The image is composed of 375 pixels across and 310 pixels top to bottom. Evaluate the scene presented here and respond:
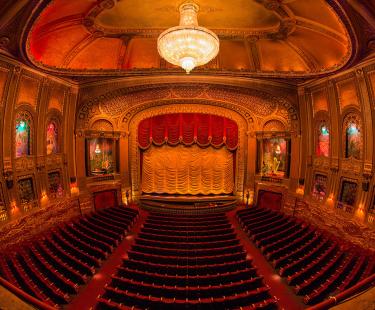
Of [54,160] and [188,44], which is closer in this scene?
[188,44]

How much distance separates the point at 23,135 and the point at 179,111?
26.4 ft

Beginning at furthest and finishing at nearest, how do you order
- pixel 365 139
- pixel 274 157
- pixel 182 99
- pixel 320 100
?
pixel 182 99 → pixel 274 157 → pixel 320 100 → pixel 365 139

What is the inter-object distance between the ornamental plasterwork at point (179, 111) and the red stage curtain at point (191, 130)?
1.18 ft

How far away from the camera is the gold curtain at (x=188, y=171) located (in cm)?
1564

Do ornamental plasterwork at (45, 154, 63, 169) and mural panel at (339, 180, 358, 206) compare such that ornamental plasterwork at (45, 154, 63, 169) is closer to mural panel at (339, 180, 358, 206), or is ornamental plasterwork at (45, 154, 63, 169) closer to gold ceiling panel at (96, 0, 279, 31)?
gold ceiling panel at (96, 0, 279, 31)

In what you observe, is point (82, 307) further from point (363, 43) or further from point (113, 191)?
point (363, 43)

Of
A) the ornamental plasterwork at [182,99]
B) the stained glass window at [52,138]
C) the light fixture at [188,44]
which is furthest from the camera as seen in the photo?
the ornamental plasterwork at [182,99]

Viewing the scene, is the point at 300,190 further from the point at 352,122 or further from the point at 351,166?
the point at 352,122

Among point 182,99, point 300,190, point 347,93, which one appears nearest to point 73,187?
point 182,99

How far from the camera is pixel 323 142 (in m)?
11.2

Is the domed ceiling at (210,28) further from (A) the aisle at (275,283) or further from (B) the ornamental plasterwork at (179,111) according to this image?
(A) the aisle at (275,283)

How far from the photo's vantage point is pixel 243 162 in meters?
15.2

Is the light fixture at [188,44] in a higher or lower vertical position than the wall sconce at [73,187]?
higher

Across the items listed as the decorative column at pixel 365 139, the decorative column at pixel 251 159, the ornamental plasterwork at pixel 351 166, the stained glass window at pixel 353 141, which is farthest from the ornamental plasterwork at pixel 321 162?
the decorative column at pixel 251 159
